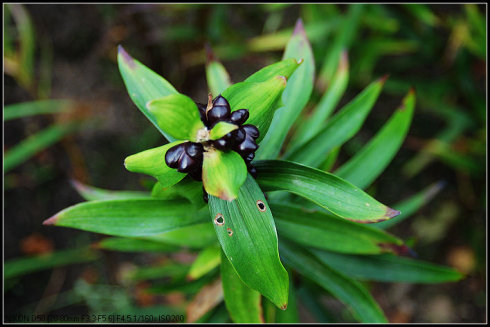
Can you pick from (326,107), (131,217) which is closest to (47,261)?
(131,217)

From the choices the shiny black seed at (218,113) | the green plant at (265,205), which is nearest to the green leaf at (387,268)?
the green plant at (265,205)

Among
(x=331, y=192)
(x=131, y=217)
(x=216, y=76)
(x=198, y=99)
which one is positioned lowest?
(x=331, y=192)

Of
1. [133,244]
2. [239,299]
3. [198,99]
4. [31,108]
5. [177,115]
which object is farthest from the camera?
→ [198,99]

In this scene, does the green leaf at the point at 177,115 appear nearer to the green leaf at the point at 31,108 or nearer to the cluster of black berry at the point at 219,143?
the cluster of black berry at the point at 219,143

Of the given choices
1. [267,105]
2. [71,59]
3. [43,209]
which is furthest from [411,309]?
[71,59]

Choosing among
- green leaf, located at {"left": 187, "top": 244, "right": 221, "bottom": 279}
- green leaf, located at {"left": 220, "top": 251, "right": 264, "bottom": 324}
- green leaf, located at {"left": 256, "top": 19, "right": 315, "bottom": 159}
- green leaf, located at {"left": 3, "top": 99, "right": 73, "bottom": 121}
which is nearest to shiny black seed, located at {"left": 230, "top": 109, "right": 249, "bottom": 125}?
green leaf, located at {"left": 256, "top": 19, "right": 315, "bottom": 159}

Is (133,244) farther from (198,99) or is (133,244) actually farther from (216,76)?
(198,99)
